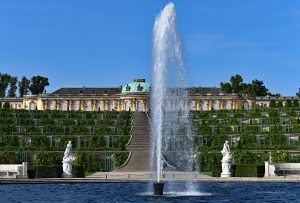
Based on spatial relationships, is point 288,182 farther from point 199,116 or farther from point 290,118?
point 199,116

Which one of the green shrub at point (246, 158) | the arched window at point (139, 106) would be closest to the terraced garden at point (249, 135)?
the green shrub at point (246, 158)

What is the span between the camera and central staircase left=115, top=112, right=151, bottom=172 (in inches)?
1887

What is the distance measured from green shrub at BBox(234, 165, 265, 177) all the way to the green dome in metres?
93.7

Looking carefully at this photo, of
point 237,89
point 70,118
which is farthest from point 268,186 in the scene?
point 237,89

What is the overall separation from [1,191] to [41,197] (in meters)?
3.96

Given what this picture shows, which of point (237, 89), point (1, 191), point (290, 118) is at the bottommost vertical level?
point (1, 191)

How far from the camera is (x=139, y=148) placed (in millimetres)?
55031

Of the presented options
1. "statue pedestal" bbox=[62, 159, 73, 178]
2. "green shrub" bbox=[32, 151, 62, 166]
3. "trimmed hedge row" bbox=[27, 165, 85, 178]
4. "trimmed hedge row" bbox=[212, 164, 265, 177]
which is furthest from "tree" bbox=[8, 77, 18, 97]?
"trimmed hedge row" bbox=[212, 164, 265, 177]

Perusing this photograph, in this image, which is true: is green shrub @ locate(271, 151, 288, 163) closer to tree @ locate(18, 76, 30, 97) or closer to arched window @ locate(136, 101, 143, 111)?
arched window @ locate(136, 101, 143, 111)

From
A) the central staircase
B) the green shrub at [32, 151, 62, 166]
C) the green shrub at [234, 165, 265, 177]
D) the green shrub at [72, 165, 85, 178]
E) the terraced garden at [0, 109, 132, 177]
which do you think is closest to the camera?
the green shrub at [234, 165, 265, 177]

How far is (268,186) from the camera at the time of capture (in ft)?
107

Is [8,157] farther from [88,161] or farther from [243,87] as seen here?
[243,87]

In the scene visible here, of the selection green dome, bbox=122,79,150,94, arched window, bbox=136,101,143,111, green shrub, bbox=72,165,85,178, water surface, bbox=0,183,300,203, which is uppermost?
green dome, bbox=122,79,150,94

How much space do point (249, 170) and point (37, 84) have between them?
111 metres
